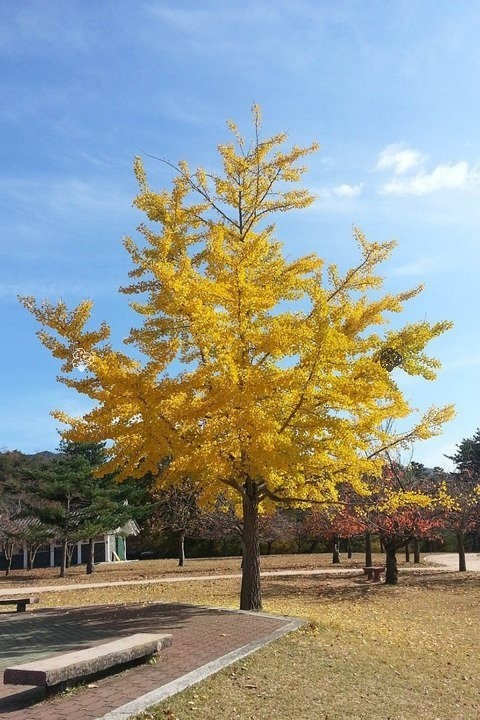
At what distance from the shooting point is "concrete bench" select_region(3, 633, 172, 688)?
5422 millimetres

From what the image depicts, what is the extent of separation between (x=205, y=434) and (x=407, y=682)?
14.1 ft

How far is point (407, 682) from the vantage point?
305 inches

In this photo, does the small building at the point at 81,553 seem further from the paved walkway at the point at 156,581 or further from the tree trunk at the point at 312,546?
the paved walkway at the point at 156,581

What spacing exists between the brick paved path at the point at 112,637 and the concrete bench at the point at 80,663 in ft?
0.64

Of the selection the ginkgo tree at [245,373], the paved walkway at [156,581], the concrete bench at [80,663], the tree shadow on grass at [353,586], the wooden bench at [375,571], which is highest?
the ginkgo tree at [245,373]

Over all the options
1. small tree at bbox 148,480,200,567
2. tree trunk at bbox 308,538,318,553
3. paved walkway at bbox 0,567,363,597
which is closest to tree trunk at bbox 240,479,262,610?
paved walkway at bbox 0,567,363,597

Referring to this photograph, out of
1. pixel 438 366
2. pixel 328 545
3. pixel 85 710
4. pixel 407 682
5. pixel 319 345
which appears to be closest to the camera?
pixel 85 710

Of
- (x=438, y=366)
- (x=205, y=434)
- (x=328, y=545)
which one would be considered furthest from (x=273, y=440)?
(x=328, y=545)

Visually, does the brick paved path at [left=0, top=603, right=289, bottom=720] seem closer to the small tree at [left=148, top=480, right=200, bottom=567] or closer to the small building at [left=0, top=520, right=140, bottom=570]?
the small tree at [left=148, top=480, right=200, bottom=567]

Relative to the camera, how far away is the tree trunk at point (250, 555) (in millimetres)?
11430

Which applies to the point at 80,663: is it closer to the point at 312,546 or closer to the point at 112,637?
the point at 112,637

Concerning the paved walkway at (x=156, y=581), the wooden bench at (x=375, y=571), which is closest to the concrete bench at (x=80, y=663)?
the paved walkway at (x=156, y=581)

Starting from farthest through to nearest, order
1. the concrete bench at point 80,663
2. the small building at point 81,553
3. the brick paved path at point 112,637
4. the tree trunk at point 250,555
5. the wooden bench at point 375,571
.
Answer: the small building at point 81,553
the wooden bench at point 375,571
the tree trunk at point 250,555
the brick paved path at point 112,637
the concrete bench at point 80,663

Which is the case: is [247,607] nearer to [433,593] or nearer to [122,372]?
[122,372]
